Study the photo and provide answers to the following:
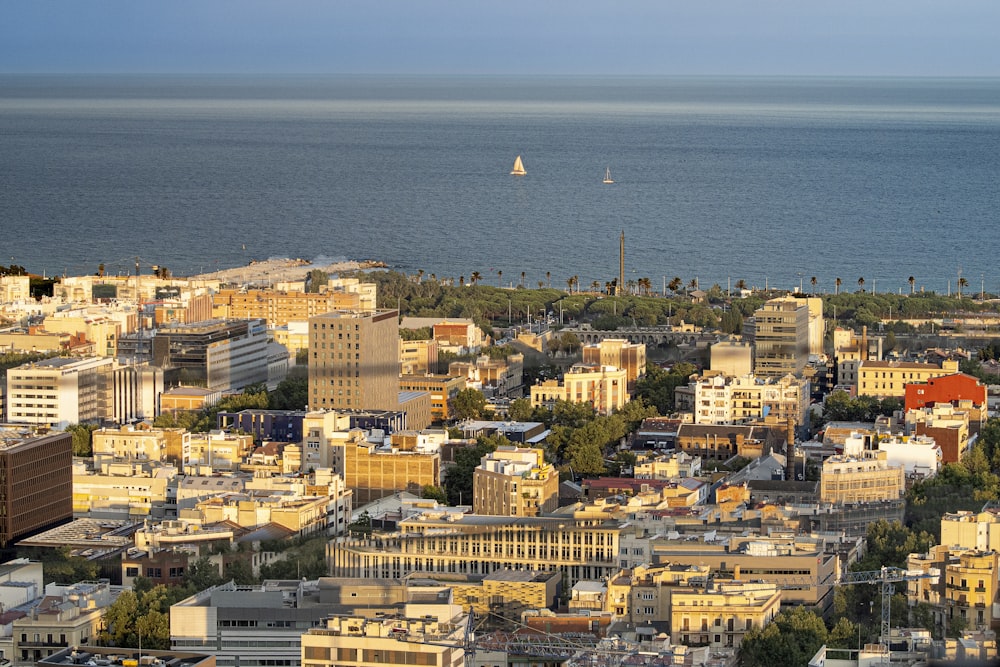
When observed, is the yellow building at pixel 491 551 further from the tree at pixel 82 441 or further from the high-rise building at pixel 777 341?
the high-rise building at pixel 777 341

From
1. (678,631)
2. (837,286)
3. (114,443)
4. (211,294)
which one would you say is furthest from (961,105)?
(678,631)

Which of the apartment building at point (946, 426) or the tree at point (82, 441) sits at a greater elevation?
the apartment building at point (946, 426)

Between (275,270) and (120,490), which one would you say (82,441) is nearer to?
(120,490)

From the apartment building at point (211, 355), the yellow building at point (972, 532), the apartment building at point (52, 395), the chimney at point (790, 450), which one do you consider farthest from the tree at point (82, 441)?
the yellow building at point (972, 532)

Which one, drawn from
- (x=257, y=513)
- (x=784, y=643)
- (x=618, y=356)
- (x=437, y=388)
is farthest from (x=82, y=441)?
(x=784, y=643)

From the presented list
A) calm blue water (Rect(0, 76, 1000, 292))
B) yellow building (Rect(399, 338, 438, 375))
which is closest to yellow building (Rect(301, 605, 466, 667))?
yellow building (Rect(399, 338, 438, 375))

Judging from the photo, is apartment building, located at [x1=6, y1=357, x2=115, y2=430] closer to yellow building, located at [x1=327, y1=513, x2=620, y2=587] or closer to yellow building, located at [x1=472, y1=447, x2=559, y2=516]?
yellow building, located at [x1=472, y1=447, x2=559, y2=516]

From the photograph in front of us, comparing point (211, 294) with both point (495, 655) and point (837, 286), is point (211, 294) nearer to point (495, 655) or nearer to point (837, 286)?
point (837, 286)
